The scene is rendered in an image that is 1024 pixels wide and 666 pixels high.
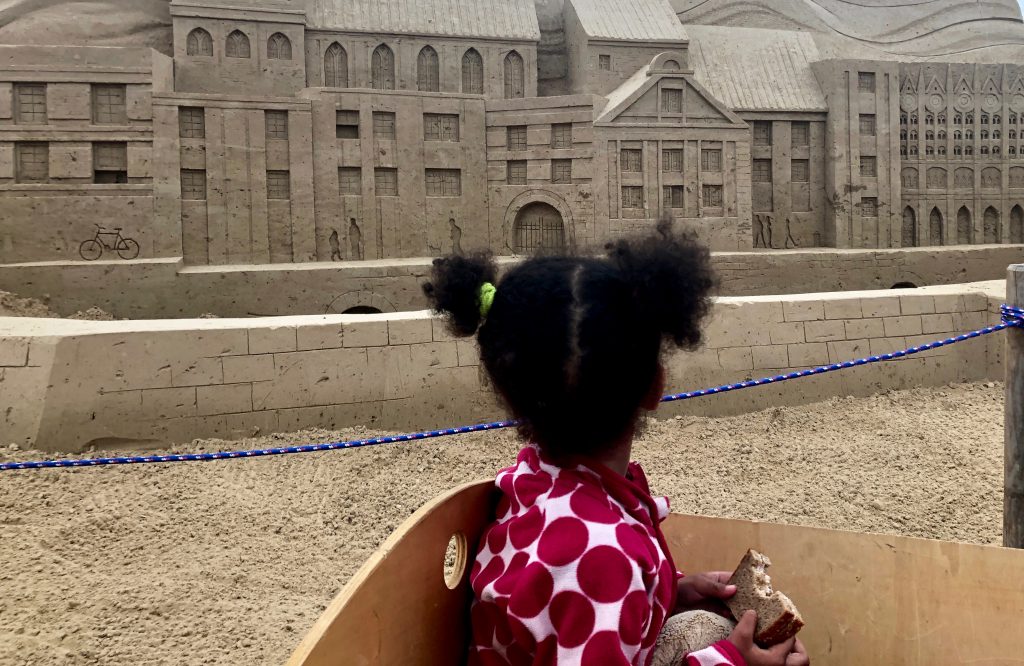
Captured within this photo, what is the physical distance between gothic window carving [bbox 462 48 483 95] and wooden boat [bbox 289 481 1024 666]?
16.9 meters

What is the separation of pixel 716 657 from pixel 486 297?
36.1 inches

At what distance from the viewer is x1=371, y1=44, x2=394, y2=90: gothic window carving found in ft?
58.5

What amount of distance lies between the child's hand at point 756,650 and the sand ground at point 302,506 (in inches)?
88.0

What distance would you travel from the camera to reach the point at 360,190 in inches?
625

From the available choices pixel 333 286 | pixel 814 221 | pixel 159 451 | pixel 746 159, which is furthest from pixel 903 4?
pixel 159 451

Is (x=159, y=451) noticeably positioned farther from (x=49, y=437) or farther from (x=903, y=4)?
(x=903, y=4)

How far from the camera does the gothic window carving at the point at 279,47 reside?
16.9 m

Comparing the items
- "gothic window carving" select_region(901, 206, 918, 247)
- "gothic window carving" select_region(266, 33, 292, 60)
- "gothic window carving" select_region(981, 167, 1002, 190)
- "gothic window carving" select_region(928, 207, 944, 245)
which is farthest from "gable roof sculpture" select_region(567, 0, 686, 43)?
"gothic window carving" select_region(981, 167, 1002, 190)

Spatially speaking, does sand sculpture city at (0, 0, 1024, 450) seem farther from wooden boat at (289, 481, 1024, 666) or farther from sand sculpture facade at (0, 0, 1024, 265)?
wooden boat at (289, 481, 1024, 666)

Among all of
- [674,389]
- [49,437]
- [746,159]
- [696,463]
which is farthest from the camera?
[746,159]

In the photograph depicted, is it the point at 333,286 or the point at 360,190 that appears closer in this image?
the point at 333,286

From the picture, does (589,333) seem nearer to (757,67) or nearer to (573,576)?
(573,576)

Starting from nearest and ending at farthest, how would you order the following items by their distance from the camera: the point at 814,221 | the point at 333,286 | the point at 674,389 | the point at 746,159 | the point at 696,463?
1. the point at 696,463
2. the point at 674,389
3. the point at 333,286
4. the point at 746,159
5. the point at 814,221

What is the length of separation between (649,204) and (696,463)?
11.7m
